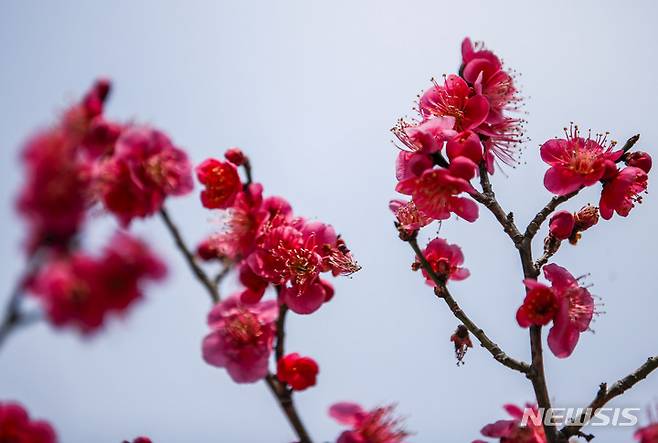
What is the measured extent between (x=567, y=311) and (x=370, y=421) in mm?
704

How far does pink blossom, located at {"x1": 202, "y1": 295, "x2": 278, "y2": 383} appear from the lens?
1555 millimetres

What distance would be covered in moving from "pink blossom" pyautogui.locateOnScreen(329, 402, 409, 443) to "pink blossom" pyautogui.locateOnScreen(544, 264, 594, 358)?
0.60 metres

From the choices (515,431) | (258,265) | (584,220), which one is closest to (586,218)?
(584,220)

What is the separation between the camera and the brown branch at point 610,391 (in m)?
1.82

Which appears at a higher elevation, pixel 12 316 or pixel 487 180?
pixel 487 180

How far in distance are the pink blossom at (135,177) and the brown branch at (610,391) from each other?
4.09 ft

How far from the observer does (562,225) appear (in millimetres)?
2066

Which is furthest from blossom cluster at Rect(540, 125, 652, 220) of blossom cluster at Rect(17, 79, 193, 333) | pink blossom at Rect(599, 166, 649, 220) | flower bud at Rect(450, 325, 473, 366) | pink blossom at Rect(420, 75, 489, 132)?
blossom cluster at Rect(17, 79, 193, 333)

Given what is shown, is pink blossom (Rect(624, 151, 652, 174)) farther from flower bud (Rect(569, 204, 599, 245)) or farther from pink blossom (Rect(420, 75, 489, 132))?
pink blossom (Rect(420, 75, 489, 132))

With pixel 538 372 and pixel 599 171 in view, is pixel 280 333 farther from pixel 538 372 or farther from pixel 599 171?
pixel 599 171

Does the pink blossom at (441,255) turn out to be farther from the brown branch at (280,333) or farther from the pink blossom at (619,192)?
the brown branch at (280,333)

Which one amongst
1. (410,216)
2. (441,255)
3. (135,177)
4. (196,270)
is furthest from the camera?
(441,255)

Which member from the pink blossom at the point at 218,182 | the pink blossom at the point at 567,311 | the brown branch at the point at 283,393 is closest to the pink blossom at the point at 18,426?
the brown branch at the point at 283,393

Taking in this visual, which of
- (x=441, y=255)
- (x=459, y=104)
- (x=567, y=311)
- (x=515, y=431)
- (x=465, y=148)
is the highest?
(x=459, y=104)
